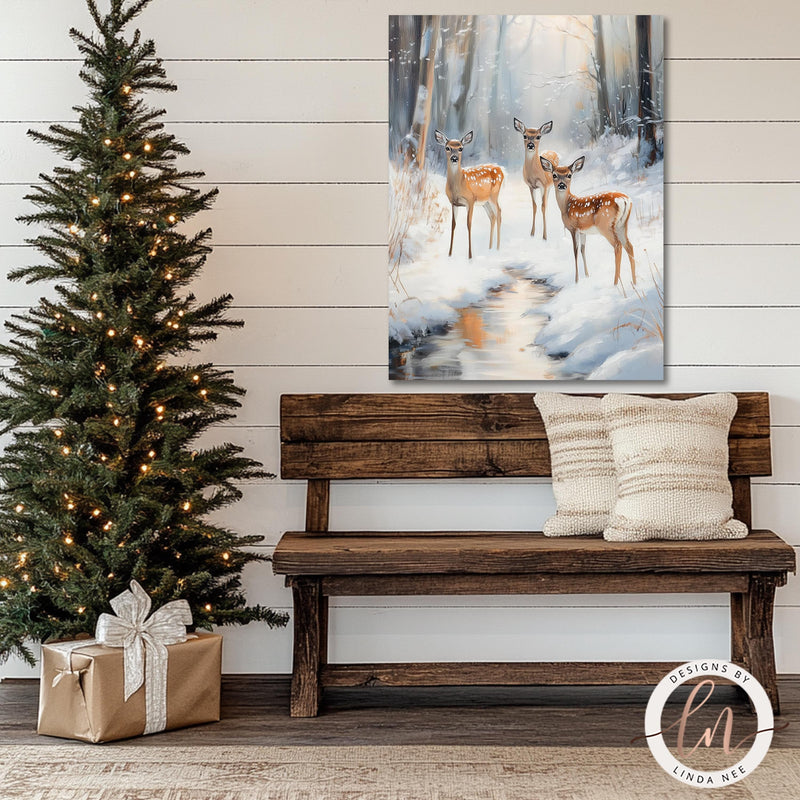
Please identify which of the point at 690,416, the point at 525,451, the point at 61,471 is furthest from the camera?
the point at 525,451

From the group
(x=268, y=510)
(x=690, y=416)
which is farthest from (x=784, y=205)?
(x=268, y=510)

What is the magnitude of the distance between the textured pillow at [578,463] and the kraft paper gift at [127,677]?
1027 mm

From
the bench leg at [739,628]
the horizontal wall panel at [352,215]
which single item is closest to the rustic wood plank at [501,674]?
the bench leg at [739,628]

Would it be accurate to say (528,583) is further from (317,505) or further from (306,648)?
(317,505)

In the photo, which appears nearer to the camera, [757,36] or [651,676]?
[651,676]

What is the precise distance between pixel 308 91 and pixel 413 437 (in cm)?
110

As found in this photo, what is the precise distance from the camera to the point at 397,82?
280 cm

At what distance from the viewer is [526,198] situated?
281cm

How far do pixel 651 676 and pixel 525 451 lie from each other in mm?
714

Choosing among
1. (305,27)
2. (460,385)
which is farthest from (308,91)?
(460,385)

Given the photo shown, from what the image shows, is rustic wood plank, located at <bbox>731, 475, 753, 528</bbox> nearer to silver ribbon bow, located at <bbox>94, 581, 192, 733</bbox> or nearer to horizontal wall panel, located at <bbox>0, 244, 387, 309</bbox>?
horizontal wall panel, located at <bbox>0, 244, 387, 309</bbox>

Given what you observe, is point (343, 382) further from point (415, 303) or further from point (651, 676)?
point (651, 676)

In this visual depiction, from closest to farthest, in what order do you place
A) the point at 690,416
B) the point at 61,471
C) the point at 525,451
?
the point at 61,471, the point at 690,416, the point at 525,451

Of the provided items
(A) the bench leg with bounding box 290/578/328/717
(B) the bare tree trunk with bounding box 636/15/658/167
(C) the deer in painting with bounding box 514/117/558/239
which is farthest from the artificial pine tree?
(B) the bare tree trunk with bounding box 636/15/658/167
